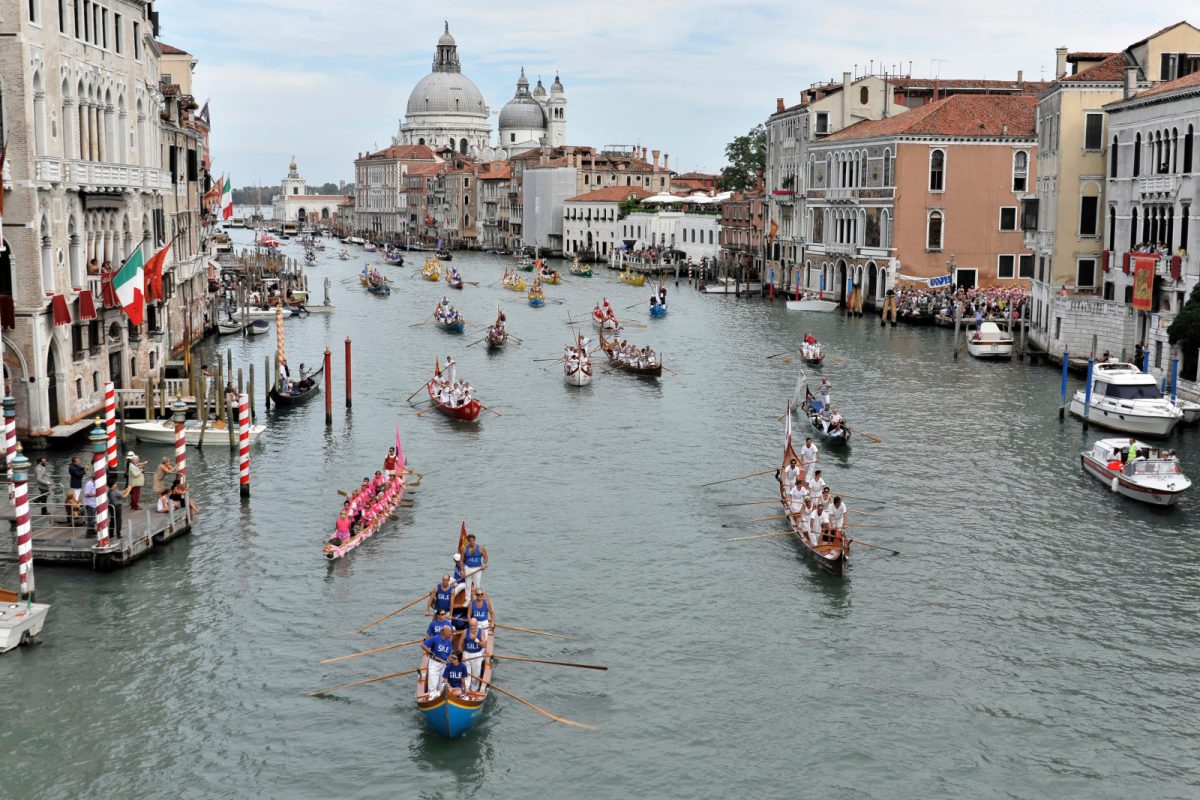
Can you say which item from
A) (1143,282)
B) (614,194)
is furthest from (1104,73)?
(614,194)

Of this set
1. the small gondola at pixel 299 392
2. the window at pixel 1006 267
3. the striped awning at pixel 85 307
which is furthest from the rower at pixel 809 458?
the window at pixel 1006 267

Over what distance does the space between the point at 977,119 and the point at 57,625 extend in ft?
145

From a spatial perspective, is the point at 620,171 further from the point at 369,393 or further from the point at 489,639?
the point at 489,639

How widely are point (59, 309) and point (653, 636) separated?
13895 millimetres

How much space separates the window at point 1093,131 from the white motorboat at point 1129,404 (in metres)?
9.66

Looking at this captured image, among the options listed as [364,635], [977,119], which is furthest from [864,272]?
[364,635]

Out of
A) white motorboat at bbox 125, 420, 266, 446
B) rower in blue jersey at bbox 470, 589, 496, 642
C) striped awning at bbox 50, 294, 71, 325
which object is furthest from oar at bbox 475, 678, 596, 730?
white motorboat at bbox 125, 420, 266, 446

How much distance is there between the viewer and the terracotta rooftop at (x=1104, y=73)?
37.2 metres

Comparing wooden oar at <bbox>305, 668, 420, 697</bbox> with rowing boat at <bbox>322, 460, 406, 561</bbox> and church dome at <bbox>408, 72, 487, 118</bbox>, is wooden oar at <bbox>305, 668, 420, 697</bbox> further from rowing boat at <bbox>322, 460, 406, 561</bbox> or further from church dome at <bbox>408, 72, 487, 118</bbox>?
church dome at <bbox>408, 72, 487, 118</bbox>

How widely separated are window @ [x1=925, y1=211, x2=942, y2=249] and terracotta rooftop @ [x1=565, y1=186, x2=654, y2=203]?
48.1 metres

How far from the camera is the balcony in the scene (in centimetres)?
3152

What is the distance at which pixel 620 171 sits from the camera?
111 metres

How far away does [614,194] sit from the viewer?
336 feet

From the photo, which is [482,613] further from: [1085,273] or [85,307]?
[1085,273]
